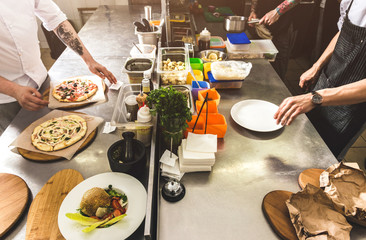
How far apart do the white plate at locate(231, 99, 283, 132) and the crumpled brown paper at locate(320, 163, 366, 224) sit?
49 cm

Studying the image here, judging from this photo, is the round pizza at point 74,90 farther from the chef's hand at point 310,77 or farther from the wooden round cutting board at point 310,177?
the chef's hand at point 310,77

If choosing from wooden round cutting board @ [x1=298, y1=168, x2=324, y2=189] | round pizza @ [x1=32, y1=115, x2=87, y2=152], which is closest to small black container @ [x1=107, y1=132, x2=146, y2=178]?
round pizza @ [x1=32, y1=115, x2=87, y2=152]

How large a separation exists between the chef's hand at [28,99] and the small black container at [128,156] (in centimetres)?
86

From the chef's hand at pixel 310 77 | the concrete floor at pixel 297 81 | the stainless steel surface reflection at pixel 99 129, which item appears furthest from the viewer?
the concrete floor at pixel 297 81

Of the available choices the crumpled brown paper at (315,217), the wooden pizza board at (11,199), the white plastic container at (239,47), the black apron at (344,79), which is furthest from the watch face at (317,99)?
the wooden pizza board at (11,199)

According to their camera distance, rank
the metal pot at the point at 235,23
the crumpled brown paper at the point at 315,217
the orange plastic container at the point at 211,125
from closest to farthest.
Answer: the crumpled brown paper at the point at 315,217 → the orange plastic container at the point at 211,125 → the metal pot at the point at 235,23

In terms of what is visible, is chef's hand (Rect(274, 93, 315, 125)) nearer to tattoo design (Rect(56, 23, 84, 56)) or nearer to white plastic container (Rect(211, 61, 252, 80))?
white plastic container (Rect(211, 61, 252, 80))

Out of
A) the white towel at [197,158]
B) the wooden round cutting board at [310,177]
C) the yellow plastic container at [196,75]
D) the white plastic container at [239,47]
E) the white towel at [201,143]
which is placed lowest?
the wooden round cutting board at [310,177]

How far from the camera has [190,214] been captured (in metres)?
1.23

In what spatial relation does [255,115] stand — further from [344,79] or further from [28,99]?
[28,99]

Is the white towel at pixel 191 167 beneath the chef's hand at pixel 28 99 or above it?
beneath

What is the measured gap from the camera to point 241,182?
1.39m

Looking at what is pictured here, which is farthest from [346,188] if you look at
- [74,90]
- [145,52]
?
[74,90]

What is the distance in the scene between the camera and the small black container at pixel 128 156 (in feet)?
4.39
